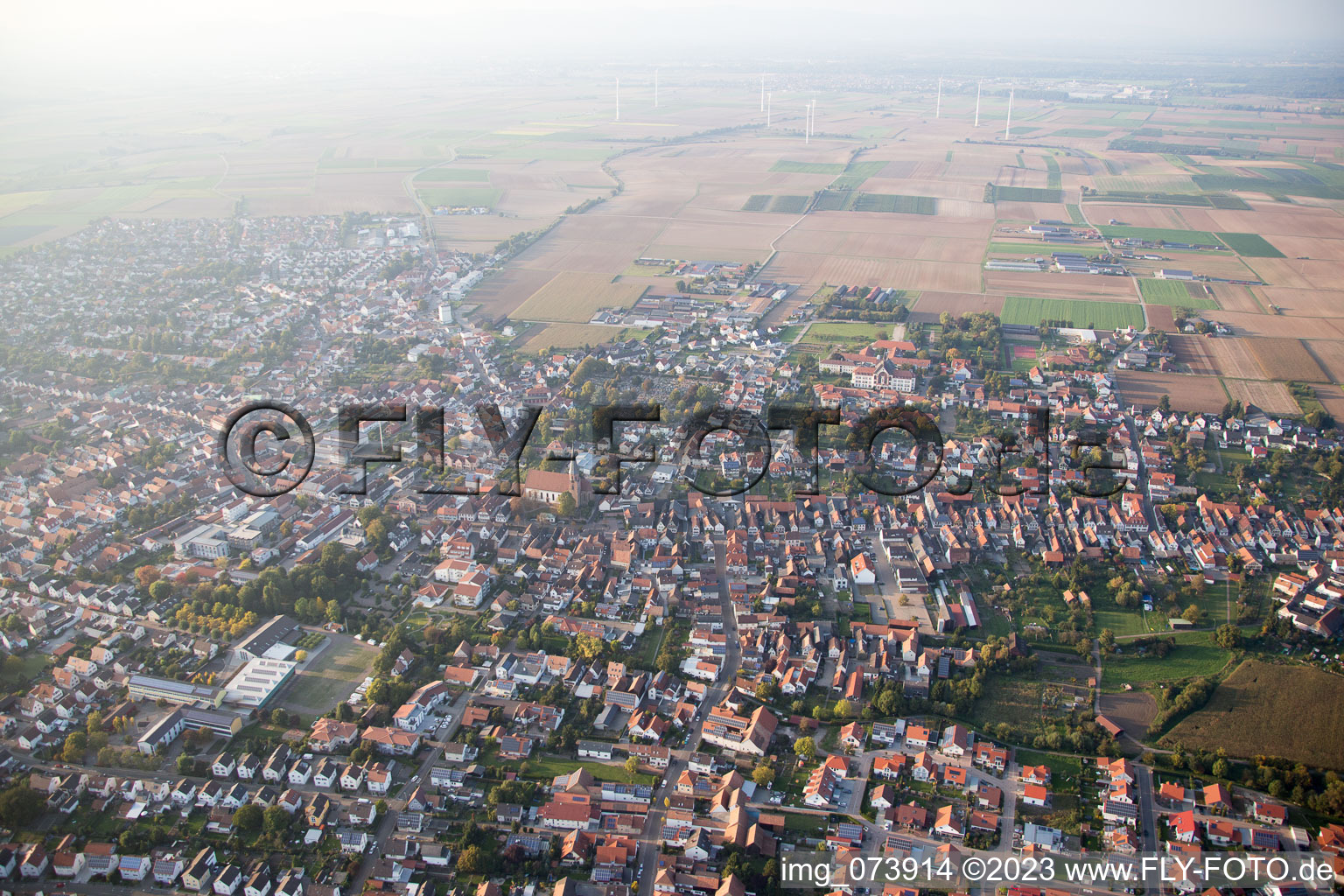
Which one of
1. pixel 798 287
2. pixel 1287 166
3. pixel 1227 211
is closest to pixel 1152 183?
pixel 1227 211

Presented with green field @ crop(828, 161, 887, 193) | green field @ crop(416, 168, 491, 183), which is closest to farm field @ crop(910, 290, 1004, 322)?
green field @ crop(828, 161, 887, 193)

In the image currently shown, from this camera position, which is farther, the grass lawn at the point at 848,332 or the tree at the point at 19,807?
the grass lawn at the point at 848,332

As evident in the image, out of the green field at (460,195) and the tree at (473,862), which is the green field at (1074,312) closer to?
the tree at (473,862)

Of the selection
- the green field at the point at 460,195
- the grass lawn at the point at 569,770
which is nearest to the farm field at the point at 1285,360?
the grass lawn at the point at 569,770

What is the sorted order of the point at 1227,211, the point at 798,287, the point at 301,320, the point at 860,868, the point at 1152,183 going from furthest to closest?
the point at 1152,183 → the point at 1227,211 → the point at 798,287 → the point at 301,320 → the point at 860,868

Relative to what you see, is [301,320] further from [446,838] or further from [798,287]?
[446,838]

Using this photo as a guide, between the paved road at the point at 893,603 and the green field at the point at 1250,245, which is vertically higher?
the green field at the point at 1250,245

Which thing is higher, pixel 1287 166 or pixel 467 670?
pixel 1287 166

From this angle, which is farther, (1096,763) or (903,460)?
(903,460)

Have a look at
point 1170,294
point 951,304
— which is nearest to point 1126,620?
point 951,304
